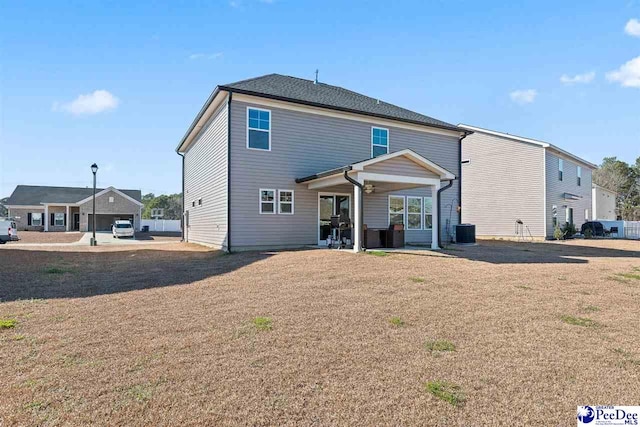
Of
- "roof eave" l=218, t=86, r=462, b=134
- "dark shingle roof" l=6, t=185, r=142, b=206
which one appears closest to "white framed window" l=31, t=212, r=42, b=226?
"dark shingle roof" l=6, t=185, r=142, b=206

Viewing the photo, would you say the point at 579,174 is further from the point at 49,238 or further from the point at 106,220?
the point at 106,220

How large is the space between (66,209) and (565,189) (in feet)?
151

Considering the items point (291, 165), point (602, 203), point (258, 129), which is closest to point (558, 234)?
point (291, 165)

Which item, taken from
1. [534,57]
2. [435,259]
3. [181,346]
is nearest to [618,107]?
[534,57]

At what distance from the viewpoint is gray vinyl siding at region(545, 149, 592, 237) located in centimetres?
2281

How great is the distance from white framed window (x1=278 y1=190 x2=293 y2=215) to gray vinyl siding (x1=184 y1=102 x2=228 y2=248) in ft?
6.59

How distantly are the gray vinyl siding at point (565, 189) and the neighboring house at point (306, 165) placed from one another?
968 centimetres

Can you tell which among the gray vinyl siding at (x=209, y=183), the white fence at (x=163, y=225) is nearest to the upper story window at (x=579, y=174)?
the gray vinyl siding at (x=209, y=183)

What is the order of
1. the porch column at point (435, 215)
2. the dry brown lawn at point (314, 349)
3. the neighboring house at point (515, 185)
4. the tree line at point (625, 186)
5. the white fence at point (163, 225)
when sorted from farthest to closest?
the tree line at point (625, 186) < the white fence at point (163, 225) < the neighboring house at point (515, 185) < the porch column at point (435, 215) < the dry brown lawn at point (314, 349)

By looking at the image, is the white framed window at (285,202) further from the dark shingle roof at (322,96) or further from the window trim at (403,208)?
the window trim at (403,208)

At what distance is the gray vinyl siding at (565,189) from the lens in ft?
74.8

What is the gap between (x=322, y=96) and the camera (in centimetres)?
1531

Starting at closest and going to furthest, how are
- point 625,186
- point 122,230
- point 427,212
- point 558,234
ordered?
point 427,212 → point 558,234 → point 122,230 → point 625,186

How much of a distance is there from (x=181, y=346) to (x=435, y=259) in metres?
7.40
